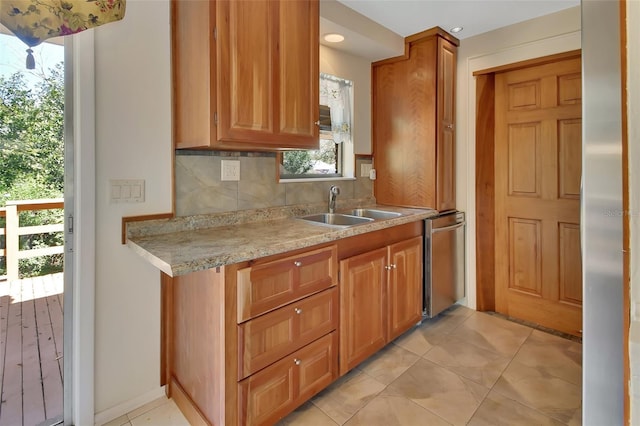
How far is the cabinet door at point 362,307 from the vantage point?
186 cm

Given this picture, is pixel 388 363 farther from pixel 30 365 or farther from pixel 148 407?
pixel 30 365

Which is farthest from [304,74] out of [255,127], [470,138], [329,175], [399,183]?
[470,138]

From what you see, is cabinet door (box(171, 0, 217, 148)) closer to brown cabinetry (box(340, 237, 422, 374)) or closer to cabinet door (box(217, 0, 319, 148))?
cabinet door (box(217, 0, 319, 148))

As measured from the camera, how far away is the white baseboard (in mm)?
1601

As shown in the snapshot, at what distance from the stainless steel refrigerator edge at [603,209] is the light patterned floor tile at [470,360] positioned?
1867 mm

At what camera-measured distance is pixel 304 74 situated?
1.89 m

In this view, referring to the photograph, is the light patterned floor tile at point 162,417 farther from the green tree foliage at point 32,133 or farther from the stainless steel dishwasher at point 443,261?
the stainless steel dishwasher at point 443,261

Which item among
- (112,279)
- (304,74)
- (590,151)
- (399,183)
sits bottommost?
(112,279)

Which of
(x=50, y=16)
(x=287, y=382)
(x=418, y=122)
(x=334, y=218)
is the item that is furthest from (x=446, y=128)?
(x=50, y=16)

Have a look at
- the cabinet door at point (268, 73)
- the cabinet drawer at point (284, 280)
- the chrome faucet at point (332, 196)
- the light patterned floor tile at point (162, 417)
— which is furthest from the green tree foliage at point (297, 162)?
the light patterned floor tile at point (162, 417)

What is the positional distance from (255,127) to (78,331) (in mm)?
1214

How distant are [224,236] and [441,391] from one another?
55.9 inches

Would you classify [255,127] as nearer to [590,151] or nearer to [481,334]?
[590,151]

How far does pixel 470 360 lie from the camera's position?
2.17 metres
